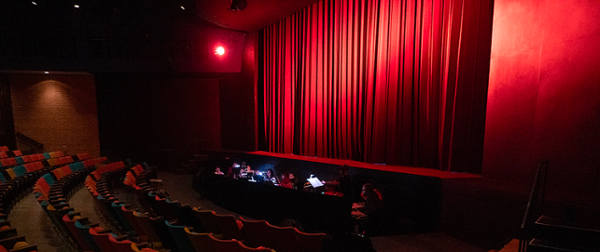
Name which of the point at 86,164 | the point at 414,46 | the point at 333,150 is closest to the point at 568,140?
the point at 414,46

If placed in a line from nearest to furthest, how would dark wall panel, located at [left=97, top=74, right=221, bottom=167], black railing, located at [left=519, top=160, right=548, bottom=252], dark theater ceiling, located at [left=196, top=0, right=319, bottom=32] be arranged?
1. black railing, located at [left=519, top=160, right=548, bottom=252]
2. dark theater ceiling, located at [left=196, top=0, right=319, bottom=32]
3. dark wall panel, located at [left=97, top=74, right=221, bottom=167]

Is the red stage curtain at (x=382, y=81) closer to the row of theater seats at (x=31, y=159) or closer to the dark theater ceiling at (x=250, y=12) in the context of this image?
the dark theater ceiling at (x=250, y=12)

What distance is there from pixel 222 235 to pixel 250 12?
5630mm

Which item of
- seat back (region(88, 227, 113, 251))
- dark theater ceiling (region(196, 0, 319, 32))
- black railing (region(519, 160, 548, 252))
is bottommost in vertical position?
seat back (region(88, 227, 113, 251))

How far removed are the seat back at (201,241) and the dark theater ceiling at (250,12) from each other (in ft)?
17.8

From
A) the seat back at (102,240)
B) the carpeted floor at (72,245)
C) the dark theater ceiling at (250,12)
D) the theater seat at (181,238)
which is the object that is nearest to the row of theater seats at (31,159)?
the carpeted floor at (72,245)

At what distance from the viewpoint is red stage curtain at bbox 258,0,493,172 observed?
4.75 m

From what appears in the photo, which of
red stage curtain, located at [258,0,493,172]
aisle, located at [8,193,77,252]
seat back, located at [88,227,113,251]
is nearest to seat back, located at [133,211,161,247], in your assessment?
seat back, located at [88,227,113,251]

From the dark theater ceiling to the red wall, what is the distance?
4250 mm

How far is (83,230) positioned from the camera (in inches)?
117

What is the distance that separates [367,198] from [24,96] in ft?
40.1

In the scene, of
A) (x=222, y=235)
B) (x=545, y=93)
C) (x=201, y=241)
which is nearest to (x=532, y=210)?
(x=545, y=93)

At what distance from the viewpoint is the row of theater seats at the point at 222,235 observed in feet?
9.20

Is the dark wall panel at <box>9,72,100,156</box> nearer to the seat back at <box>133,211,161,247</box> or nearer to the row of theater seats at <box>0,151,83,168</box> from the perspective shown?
the row of theater seats at <box>0,151,83,168</box>
